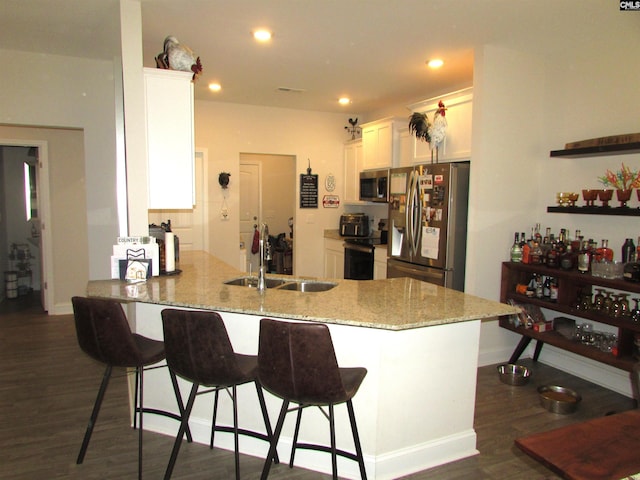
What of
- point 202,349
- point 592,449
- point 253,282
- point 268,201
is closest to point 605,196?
point 592,449

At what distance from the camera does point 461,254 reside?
393 centimetres

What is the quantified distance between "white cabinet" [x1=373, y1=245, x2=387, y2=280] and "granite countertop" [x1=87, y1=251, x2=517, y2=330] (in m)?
2.14

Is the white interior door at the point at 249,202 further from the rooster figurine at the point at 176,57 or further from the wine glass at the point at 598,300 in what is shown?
the wine glass at the point at 598,300

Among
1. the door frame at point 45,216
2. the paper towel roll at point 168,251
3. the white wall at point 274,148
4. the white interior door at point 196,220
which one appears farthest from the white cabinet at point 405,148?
the door frame at point 45,216

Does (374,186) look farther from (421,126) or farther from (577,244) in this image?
(577,244)

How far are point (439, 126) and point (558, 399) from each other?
2518mm

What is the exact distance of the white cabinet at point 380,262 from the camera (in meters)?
5.05

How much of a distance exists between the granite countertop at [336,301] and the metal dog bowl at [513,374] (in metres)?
1.33

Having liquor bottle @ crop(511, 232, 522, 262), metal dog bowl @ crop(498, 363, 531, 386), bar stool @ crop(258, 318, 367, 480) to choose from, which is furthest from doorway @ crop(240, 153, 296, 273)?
bar stool @ crop(258, 318, 367, 480)

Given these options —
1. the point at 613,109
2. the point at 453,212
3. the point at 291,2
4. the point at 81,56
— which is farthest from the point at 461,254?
the point at 81,56

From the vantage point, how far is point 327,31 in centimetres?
329

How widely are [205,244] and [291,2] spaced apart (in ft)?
12.4

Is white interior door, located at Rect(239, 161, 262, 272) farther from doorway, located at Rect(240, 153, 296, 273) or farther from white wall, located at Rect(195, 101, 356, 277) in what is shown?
white wall, located at Rect(195, 101, 356, 277)

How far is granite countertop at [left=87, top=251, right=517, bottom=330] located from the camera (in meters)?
2.06
